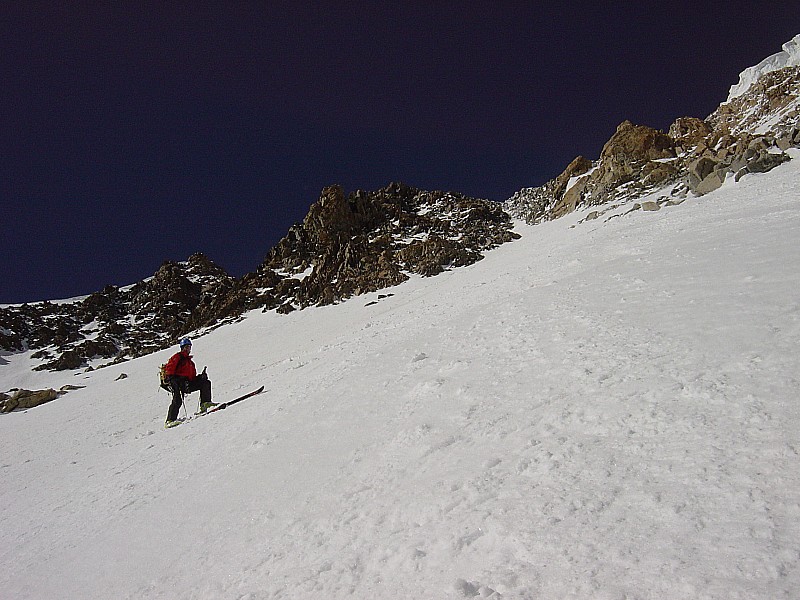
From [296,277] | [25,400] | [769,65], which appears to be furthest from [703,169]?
[769,65]

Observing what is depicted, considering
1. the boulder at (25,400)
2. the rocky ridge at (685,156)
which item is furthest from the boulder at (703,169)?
the boulder at (25,400)

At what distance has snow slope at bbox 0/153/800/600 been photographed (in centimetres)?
297

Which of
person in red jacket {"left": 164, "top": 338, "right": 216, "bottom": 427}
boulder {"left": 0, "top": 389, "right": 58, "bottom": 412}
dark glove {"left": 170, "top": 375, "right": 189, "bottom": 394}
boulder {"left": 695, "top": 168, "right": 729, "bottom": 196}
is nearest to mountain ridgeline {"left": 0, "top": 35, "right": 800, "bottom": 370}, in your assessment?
boulder {"left": 695, "top": 168, "right": 729, "bottom": 196}

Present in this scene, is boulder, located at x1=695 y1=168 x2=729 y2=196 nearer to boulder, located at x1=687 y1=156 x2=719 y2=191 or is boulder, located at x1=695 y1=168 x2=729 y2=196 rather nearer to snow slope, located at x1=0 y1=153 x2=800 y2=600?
boulder, located at x1=687 y1=156 x2=719 y2=191

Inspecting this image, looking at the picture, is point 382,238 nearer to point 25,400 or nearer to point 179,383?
point 25,400

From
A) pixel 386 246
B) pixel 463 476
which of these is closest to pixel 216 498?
pixel 463 476

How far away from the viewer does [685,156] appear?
56344 mm

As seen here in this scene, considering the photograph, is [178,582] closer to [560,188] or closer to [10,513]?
[10,513]

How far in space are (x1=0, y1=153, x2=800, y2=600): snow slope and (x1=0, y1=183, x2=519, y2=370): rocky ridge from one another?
42341 millimetres

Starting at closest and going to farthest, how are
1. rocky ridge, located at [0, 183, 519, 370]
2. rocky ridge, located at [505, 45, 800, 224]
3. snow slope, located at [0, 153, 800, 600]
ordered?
1. snow slope, located at [0, 153, 800, 600]
2. rocky ridge, located at [505, 45, 800, 224]
3. rocky ridge, located at [0, 183, 519, 370]

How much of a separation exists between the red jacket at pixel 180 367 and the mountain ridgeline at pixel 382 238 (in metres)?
30.5

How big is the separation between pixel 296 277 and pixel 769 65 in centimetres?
12370

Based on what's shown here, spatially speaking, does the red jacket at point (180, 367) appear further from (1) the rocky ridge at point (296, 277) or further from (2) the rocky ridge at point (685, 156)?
(1) the rocky ridge at point (296, 277)

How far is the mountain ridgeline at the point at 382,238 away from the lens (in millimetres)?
52219
